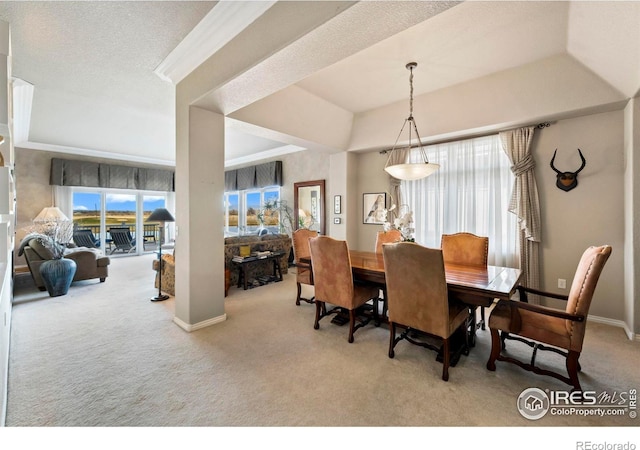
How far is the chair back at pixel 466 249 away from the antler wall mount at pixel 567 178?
134 centimetres

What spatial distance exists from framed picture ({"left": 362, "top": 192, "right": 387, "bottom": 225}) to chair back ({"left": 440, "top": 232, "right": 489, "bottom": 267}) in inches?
69.3

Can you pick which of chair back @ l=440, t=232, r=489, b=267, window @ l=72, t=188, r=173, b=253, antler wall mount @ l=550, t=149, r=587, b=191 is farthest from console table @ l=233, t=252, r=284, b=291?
window @ l=72, t=188, r=173, b=253

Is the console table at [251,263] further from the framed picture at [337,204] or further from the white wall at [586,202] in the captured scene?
the white wall at [586,202]

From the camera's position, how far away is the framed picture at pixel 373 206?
486cm

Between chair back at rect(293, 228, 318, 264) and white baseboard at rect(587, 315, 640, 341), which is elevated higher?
chair back at rect(293, 228, 318, 264)

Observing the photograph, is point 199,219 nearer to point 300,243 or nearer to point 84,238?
point 300,243

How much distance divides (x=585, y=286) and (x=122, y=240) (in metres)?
9.70

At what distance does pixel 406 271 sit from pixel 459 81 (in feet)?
9.43

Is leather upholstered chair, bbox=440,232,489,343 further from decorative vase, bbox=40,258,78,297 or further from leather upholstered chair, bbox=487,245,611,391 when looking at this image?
decorative vase, bbox=40,258,78,297

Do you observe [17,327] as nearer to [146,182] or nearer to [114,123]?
[114,123]

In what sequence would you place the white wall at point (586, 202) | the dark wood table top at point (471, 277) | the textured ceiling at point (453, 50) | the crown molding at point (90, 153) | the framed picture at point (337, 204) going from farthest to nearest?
the crown molding at point (90, 153) → the framed picture at point (337, 204) → the white wall at point (586, 202) → the textured ceiling at point (453, 50) → the dark wood table top at point (471, 277)

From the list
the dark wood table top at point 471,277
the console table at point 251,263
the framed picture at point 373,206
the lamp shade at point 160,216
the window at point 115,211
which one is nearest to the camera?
the dark wood table top at point 471,277

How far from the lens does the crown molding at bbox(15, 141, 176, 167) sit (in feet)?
20.6
